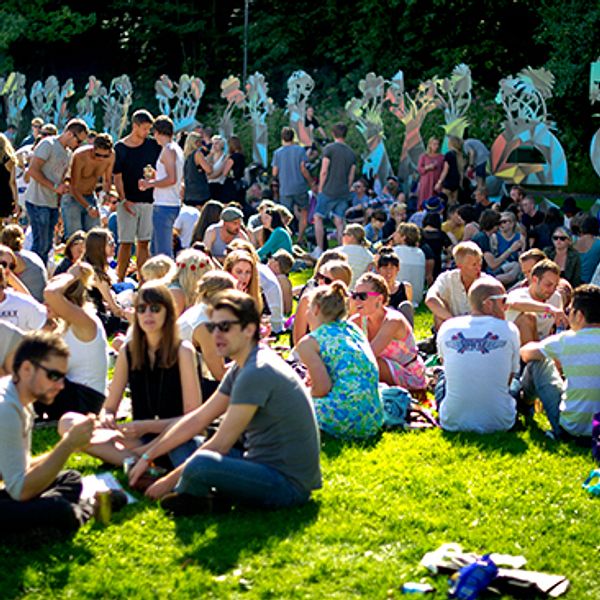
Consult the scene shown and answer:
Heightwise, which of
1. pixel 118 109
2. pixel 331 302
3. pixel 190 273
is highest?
pixel 118 109

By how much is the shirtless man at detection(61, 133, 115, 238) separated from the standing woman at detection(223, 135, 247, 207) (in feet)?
14.7

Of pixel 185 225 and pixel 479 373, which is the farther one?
pixel 185 225

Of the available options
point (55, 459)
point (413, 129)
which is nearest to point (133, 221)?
point (55, 459)

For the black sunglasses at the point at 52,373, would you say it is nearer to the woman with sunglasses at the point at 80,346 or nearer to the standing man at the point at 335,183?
the woman with sunglasses at the point at 80,346

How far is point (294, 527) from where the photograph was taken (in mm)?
5574

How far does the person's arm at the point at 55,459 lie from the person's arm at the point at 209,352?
1.90 metres

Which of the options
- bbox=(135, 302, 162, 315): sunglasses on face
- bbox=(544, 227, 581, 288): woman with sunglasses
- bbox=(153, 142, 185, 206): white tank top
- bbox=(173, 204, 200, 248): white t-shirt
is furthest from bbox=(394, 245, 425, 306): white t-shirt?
bbox=(135, 302, 162, 315): sunglasses on face

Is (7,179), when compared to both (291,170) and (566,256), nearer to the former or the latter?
(566,256)

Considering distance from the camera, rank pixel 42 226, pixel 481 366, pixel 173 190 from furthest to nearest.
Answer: pixel 42 226 < pixel 173 190 < pixel 481 366

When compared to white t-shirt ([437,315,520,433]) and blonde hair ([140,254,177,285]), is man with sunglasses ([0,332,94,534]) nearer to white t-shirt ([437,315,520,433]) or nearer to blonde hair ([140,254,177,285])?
white t-shirt ([437,315,520,433])

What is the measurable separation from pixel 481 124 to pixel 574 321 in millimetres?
16415

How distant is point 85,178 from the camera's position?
12273 millimetres

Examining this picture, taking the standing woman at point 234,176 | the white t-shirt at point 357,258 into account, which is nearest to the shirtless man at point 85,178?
the white t-shirt at point 357,258

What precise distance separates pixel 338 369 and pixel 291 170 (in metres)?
10.3
